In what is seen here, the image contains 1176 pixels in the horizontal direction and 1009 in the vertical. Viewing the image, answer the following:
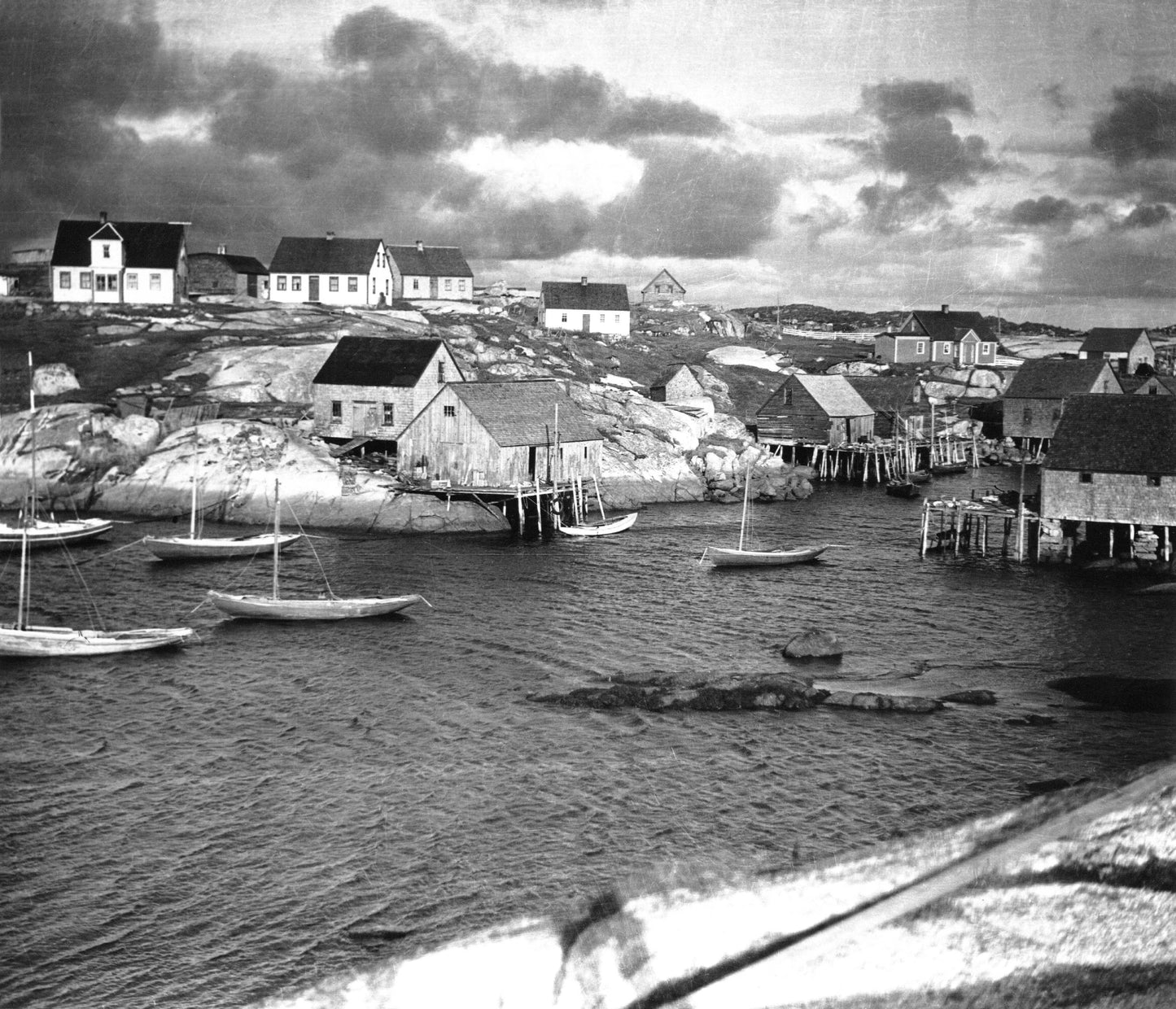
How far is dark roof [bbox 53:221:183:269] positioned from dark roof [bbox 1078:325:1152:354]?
66.8 m

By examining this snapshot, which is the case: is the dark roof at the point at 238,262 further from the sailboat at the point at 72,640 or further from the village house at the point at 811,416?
the sailboat at the point at 72,640

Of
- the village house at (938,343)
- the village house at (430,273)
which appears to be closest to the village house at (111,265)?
the village house at (430,273)

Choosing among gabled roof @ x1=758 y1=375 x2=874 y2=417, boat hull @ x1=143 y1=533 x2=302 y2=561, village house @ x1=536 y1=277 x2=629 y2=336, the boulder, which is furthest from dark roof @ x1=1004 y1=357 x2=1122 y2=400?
boat hull @ x1=143 y1=533 x2=302 y2=561

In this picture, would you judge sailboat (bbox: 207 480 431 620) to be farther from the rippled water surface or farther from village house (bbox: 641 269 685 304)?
village house (bbox: 641 269 685 304)

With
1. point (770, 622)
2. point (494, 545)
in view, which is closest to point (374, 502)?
point (494, 545)

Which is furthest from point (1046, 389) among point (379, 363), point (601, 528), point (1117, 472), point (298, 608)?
point (298, 608)

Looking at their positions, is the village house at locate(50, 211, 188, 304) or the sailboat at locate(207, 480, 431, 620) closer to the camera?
the sailboat at locate(207, 480, 431, 620)

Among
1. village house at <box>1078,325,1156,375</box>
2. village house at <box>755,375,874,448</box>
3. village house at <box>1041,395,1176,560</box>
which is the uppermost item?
village house at <box>1078,325,1156,375</box>

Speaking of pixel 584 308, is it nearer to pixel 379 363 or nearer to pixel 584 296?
pixel 584 296

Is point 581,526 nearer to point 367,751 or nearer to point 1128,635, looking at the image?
Answer: point 1128,635

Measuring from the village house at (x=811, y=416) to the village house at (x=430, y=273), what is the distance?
95.6 feet

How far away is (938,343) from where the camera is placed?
326 feet

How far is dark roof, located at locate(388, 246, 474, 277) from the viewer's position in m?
92.5

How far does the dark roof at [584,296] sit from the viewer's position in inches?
3735
